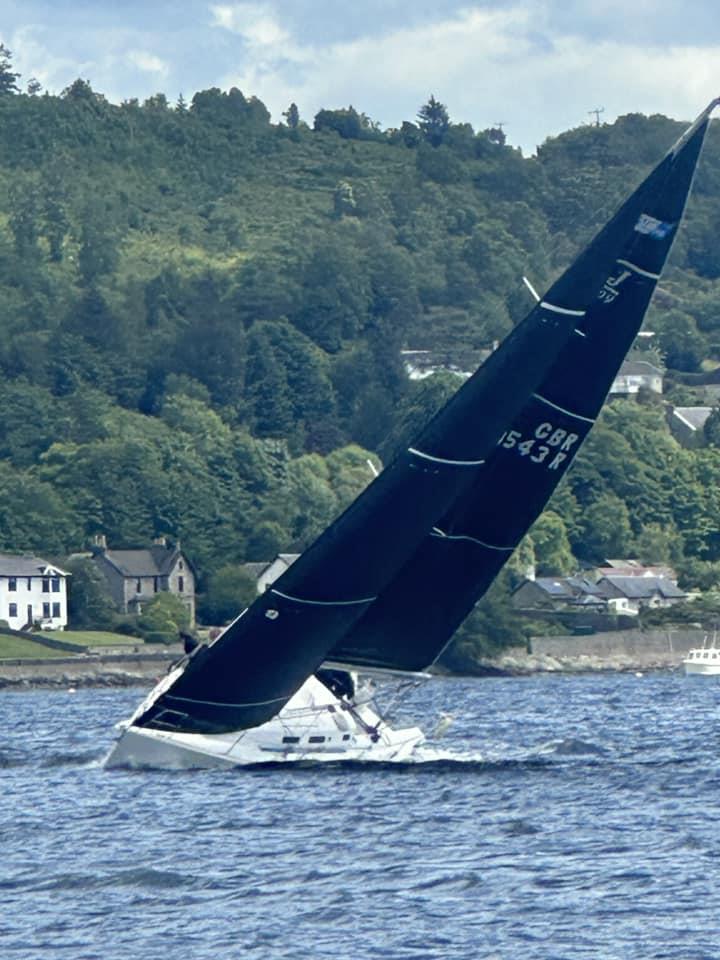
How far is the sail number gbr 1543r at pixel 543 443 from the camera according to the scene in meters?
36.0

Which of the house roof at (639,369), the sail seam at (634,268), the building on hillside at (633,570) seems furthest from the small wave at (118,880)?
the house roof at (639,369)

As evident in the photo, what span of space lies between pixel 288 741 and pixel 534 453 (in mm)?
5295

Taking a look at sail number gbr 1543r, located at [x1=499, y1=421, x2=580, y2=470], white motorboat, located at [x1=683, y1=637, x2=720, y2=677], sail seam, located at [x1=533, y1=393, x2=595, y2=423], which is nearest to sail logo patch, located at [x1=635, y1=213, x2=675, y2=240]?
sail seam, located at [x1=533, y1=393, x2=595, y2=423]

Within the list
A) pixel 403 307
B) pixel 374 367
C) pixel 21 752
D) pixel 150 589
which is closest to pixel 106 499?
pixel 150 589

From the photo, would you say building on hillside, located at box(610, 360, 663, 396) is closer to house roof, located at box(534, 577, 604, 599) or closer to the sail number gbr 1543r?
house roof, located at box(534, 577, 604, 599)

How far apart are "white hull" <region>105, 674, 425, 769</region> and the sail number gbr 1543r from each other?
14.4ft

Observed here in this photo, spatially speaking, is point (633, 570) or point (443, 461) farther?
point (633, 570)

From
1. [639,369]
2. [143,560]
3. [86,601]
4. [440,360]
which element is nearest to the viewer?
[86,601]

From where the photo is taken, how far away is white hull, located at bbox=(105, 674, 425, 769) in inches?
1453

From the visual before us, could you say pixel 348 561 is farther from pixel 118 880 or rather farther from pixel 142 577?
pixel 142 577

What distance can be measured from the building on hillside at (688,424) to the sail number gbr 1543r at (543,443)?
113m

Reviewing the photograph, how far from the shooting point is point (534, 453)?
36.2 m

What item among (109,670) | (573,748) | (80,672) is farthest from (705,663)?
(573,748)

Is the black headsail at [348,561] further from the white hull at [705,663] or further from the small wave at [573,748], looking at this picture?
the white hull at [705,663]
